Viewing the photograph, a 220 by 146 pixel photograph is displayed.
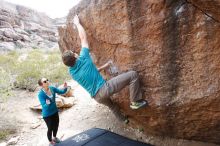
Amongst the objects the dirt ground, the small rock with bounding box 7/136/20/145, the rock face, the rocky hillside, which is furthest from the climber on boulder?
the rocky hillside

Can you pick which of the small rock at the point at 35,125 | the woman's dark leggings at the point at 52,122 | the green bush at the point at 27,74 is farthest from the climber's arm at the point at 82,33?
the green bush at the point at 27,74

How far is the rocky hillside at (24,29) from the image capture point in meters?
23.7

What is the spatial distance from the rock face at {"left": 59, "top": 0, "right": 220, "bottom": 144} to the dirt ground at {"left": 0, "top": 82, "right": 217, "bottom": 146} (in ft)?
2.80

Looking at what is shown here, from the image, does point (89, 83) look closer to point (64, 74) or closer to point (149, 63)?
point (149, 63)

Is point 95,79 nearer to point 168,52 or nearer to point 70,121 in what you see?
point 168,52

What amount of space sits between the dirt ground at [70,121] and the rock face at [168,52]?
0.85 m

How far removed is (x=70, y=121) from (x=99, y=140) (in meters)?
2.00

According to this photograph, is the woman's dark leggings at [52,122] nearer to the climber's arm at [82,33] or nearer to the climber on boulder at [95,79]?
the climber on boulder at [95,79]

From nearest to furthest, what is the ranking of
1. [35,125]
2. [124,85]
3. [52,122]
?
[124,85] < [52,122] < [35,125]

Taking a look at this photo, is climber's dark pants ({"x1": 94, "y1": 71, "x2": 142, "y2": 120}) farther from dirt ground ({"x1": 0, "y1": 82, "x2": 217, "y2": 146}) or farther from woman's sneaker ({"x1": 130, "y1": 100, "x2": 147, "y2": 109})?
dirt ground ({"x1": 0, "y1": 82, "x2": 217, "y2": 146})

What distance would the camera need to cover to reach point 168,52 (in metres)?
4.38

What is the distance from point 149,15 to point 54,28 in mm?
28761

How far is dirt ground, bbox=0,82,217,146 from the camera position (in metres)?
6.11

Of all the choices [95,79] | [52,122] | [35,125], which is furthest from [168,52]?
[35,125]
